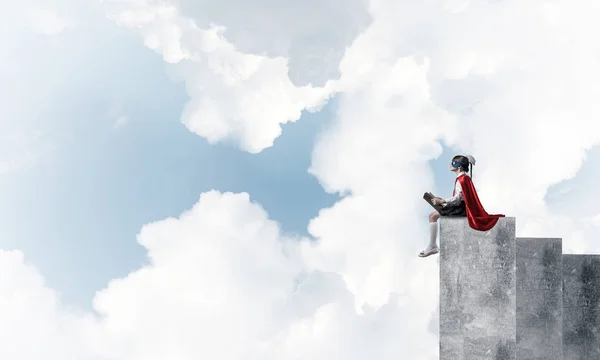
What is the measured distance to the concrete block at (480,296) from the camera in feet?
40.1

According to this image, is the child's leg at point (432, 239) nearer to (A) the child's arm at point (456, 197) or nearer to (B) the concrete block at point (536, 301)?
(A) the child's arm at point (456, 197)

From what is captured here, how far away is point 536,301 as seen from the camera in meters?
13.0

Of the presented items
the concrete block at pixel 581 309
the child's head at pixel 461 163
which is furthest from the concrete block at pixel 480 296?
the concrete block at pixel 581 309

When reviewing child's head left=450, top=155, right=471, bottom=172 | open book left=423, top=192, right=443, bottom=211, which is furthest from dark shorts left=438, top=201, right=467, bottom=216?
child's head left=450, top=155, right=471, bottom=172

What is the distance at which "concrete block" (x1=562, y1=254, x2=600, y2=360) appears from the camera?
13633mm

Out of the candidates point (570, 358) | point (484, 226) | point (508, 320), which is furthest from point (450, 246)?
point (570, 358)

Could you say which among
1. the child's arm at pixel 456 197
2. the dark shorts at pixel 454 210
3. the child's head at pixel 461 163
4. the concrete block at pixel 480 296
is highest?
the child's head at pixel 461 163

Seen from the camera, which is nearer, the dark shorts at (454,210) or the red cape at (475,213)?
the red cape at (475,213)

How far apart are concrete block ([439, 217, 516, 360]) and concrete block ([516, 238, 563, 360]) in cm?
82

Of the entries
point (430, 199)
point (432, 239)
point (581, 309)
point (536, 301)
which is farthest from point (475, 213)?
point (581, 309)

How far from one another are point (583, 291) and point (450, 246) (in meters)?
3.12

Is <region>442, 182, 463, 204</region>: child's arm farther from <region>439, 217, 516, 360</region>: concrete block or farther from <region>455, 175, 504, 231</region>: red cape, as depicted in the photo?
<region>439, 217, 516, 360</region>: concrete block

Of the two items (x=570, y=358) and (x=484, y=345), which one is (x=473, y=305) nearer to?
(x=484, y=345)

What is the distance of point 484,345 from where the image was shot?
12.2m
